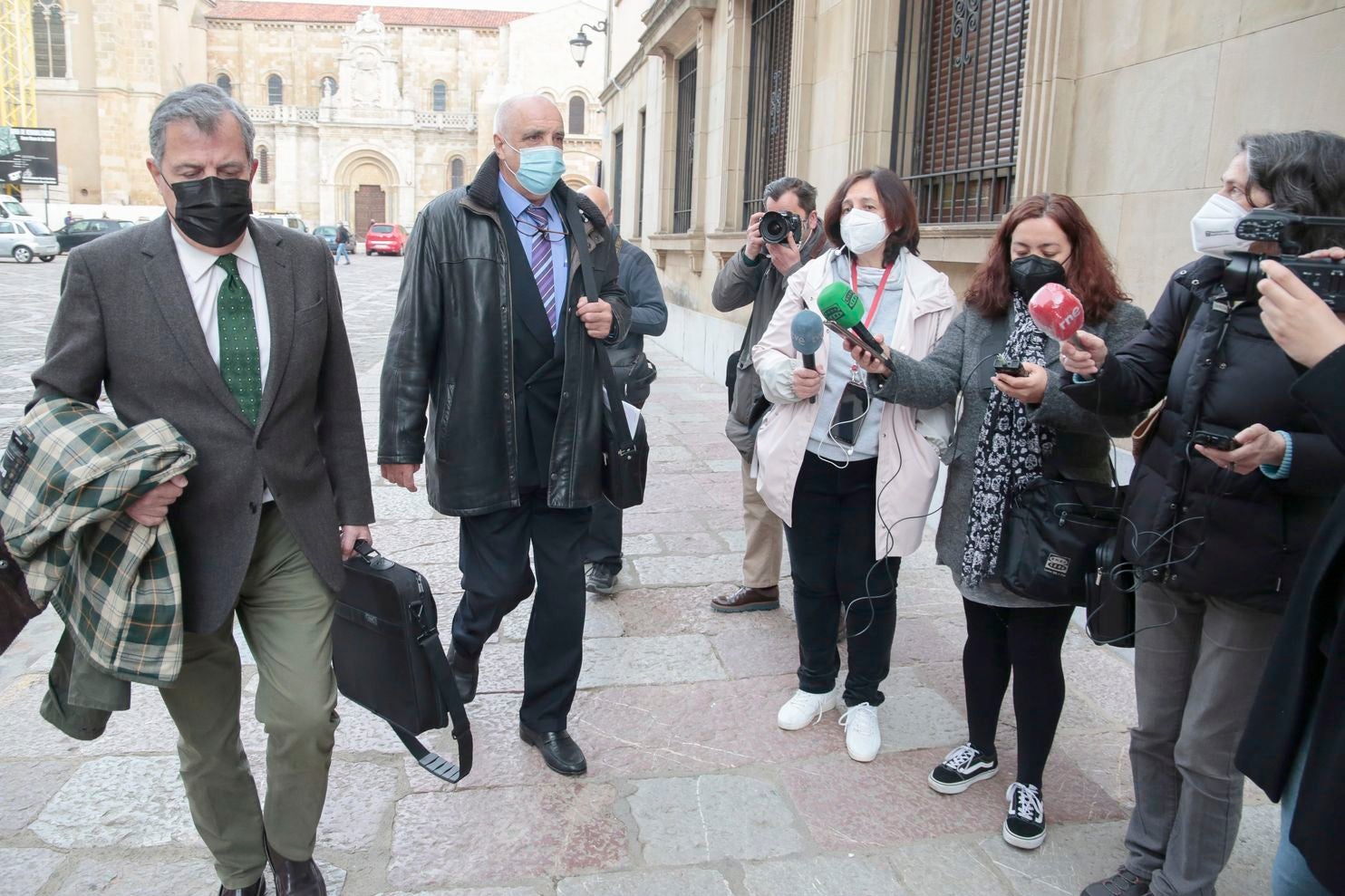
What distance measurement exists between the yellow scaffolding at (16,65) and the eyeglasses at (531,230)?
6067 cm

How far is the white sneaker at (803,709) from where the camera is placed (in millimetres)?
3486

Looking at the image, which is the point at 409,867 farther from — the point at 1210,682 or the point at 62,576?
the point at 1210,682

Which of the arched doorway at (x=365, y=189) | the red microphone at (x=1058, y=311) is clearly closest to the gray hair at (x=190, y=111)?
the red microphone at (x=1058, y=311)

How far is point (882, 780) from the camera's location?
3.17 m

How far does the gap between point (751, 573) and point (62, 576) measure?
10.1ft

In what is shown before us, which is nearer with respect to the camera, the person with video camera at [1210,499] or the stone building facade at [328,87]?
the person with video camera at [1210,499]

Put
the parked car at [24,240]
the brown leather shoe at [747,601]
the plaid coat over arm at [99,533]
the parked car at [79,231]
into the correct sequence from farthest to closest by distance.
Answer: the parked car at [79,231], the parked car at [24,240], the brown leather shoe at [747,601], the plaid coat over arm at [99,533]

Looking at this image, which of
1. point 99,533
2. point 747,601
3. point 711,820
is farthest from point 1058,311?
point 747,601

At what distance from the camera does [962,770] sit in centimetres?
309

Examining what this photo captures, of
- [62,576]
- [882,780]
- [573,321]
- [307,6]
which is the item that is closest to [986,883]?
[882,780]

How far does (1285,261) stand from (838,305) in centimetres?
115

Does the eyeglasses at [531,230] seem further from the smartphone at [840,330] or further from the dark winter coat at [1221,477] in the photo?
the dark winter coat at [1221,477]

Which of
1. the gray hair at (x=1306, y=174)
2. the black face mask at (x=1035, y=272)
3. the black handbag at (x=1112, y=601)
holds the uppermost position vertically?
the gray hair at (x=1306, y=174)

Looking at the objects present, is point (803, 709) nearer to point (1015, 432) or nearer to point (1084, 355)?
point (1015, 432)
